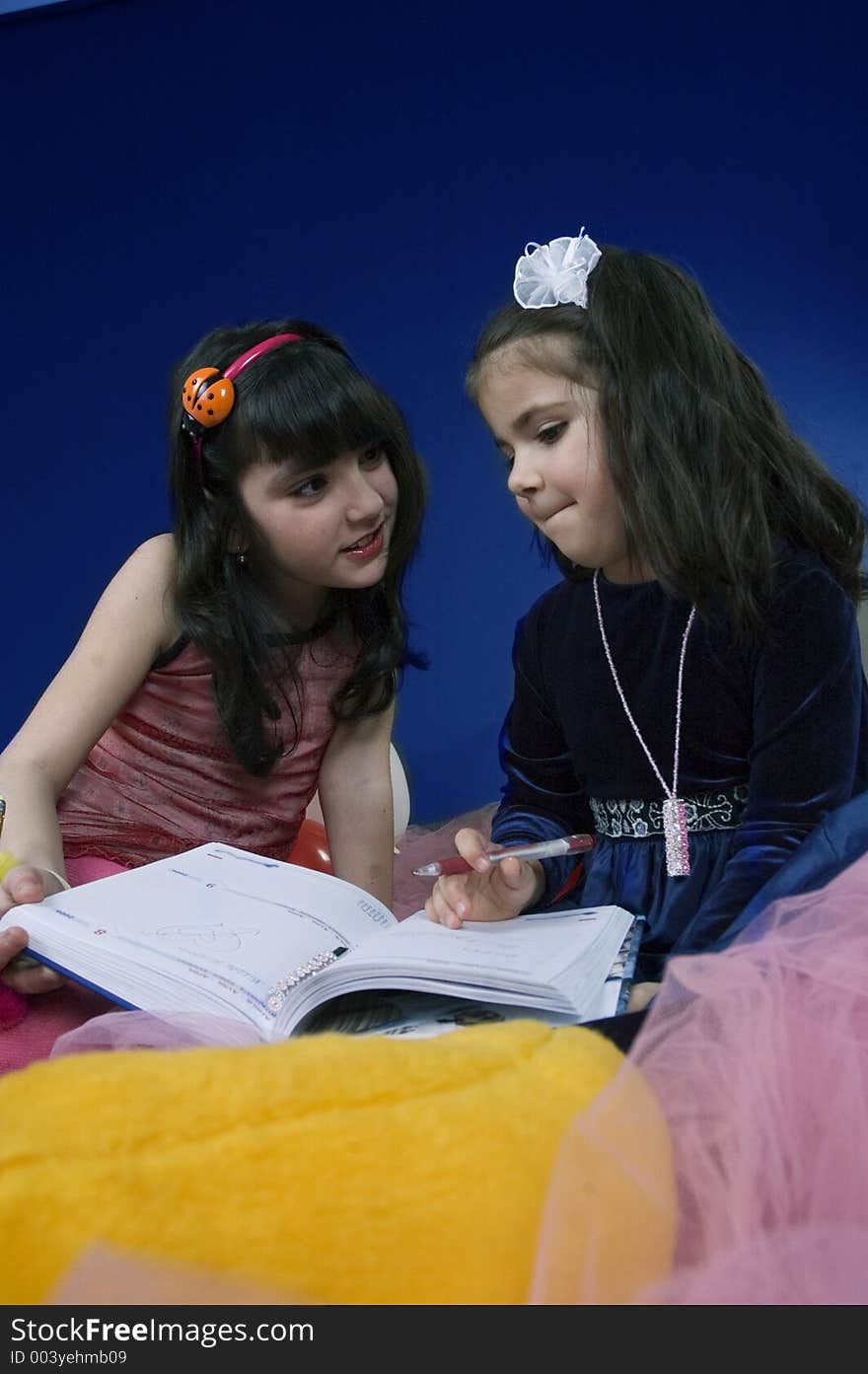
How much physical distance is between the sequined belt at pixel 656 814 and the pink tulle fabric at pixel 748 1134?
1.64 ft

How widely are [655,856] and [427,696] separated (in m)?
1.50

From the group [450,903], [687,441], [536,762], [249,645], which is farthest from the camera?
[249,645]

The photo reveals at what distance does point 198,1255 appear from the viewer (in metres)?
0.40

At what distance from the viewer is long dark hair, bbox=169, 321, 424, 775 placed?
1.18 meters

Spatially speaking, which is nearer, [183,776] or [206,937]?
[206,937]

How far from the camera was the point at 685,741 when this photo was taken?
3.36ft

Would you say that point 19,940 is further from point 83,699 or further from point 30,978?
point 83,699

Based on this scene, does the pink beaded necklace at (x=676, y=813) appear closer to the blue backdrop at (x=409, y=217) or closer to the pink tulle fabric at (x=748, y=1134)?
the pink tulle fabric at (x=748, y=1134)

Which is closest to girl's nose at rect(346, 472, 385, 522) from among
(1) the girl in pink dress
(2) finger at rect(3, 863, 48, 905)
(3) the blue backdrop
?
(1) the girl in pink dress

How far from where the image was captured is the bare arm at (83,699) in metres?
1.11

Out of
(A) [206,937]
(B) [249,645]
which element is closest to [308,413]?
(B) [249,645]

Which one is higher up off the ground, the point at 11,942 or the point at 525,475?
the point at 525,475

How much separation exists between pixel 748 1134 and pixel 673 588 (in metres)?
0.61

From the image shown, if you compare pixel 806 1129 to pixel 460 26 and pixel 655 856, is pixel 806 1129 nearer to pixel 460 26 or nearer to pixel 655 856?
pixel 655 856
